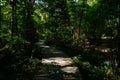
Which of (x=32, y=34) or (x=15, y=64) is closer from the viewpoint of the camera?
(x=15, y=64)

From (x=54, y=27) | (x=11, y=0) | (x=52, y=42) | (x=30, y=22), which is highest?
(x=11, y=0)

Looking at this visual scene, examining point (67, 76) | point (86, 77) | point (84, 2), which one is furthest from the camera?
point (84, 2)

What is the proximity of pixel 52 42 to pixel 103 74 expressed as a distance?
24.8 meters

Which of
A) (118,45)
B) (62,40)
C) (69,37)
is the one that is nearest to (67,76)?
(118,45)

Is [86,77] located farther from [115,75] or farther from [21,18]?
[21,18]

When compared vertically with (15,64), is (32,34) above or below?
above

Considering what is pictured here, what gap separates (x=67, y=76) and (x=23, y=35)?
9.88 m

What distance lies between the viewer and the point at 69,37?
136 feet

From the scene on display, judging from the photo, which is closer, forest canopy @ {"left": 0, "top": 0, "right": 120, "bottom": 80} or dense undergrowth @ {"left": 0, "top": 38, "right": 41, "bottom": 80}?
dense undergrowth @ {"left": 0, "top": 38, "right": 41, "bottom": 80}

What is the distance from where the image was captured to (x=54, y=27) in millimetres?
40094

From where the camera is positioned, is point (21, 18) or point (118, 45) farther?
point (21, 18)

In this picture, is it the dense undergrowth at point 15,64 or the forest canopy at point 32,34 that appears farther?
the forest canopy at point 32,34

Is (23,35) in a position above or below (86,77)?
above

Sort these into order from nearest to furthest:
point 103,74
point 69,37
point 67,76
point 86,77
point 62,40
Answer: point 67,76 → point 86,77 → point 103,74 → point 62,40 → point 69,37
